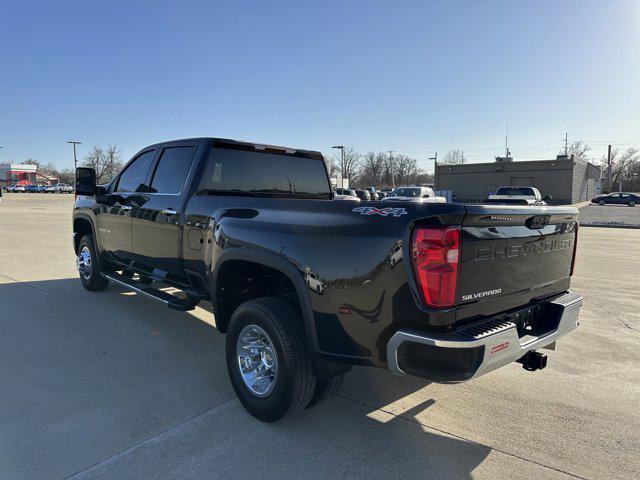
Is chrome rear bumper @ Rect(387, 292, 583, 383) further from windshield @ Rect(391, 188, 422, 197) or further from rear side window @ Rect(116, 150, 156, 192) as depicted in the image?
windshield @ Rect(391, 188, 422, 197)

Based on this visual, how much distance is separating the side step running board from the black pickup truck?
22mm

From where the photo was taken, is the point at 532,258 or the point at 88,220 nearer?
the point at 532,258

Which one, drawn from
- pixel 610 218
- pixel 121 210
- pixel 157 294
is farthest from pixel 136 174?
pixel 610 218

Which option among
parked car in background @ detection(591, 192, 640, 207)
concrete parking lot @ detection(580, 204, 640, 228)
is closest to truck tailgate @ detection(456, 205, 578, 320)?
concrete parking lot @ detection(580, 204, 640, 228)

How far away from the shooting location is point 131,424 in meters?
3.11

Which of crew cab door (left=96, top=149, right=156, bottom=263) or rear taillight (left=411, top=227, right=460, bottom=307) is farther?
crew cab door (left=96, top=149, right=156, bottom=263)

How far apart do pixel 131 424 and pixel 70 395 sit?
Answer: 750 millimetres

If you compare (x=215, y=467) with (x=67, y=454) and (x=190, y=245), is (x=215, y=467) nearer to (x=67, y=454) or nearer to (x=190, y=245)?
(x=67, y=454)

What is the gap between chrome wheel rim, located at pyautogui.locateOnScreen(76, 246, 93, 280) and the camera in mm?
6572

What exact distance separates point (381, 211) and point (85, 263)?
560cm

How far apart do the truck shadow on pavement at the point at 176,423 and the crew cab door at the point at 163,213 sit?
2.77 feet

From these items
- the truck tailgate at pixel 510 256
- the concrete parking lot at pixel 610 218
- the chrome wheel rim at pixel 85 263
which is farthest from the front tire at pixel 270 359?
the concrete parking lot at pixel 610 218

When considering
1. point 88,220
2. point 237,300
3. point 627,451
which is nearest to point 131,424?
point 237,300

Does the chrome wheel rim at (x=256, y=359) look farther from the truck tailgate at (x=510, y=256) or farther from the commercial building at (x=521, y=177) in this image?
the commercial building at (x=521, y=177)
